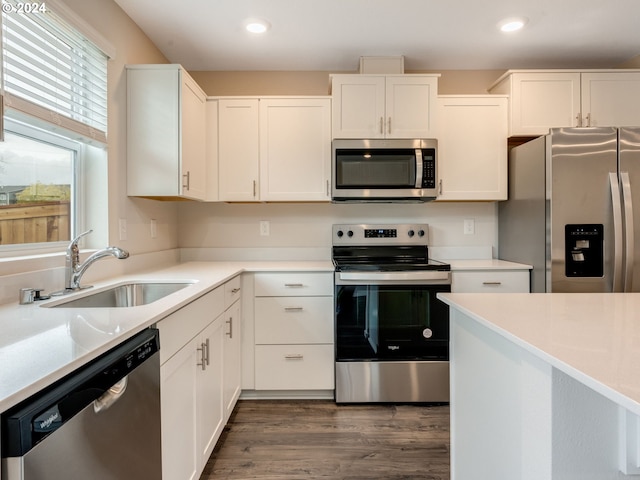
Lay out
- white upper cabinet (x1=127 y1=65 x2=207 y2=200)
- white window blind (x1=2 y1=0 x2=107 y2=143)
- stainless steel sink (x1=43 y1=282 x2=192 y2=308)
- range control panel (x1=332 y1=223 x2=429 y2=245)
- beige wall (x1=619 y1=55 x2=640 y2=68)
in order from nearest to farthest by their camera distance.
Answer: white window blind (x1=2 y1=0 x2=107 y2=143), stainless steel sink (x1=43 y1=282 x2=192 y2=308), white upper cabinet (x1=127 y1=65 x2=207 y2=200), beige wall (x1=619 y1=55 x2=640 y2=68), range control panel (x1=332 y1=223 x2=429 y2=245)

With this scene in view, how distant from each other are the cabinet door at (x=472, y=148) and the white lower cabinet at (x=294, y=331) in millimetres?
1179

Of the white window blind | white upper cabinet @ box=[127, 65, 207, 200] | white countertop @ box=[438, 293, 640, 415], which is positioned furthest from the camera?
white upper cabinet @ box=[127, 65, 207, 200]

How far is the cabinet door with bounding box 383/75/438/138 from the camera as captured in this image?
2.57 metres

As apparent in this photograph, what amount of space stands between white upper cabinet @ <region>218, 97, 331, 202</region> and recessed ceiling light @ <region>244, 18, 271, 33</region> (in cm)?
Answer: 45

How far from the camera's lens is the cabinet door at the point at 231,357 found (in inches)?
79.2

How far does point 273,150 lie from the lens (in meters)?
2.65

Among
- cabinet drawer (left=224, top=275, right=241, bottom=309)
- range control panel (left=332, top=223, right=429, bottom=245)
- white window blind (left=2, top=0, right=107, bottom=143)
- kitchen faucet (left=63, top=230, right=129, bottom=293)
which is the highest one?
white window blind (left=2, top=0, right=107, bottom=143)

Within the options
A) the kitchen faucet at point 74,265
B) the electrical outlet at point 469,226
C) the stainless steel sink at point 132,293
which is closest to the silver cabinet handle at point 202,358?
the stainless steel sink at point 132,293

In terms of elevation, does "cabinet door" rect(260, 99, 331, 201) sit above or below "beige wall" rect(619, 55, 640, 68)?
below

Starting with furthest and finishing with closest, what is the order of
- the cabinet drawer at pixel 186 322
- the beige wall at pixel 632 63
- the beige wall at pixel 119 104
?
the beige wall at pixel 632 63
the beige wall at pixel 119 104
the cabinet drawer at pixel 186 322

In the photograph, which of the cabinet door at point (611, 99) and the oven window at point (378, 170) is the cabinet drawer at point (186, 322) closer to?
the oven window at point (378, 170)

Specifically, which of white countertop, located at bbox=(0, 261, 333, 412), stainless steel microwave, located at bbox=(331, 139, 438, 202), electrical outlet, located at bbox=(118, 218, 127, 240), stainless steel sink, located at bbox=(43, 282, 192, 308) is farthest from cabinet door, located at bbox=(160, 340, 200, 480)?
stainless steel microwave, located at bbox=(331, 139, 438, 202)

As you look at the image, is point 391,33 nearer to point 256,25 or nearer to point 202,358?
point 256,25

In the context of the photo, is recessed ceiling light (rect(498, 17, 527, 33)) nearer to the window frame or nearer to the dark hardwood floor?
the dark hardwood floor
